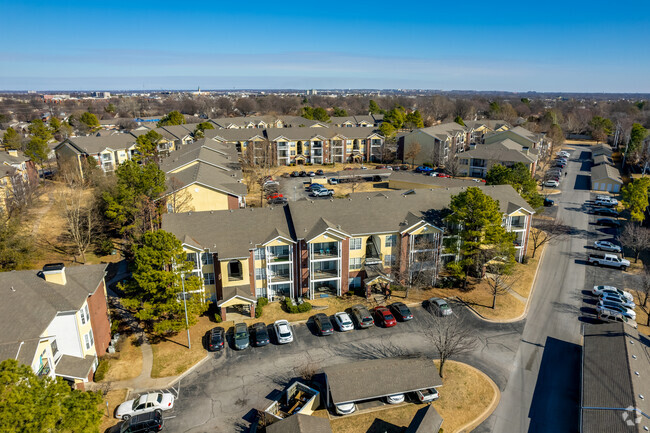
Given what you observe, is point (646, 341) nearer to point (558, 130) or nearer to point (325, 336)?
point (325, 336)

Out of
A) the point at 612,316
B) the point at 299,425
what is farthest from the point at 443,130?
the point at 299,425

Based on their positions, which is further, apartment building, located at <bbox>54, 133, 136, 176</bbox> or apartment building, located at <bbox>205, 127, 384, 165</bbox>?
apartment building, located at <bbox>205, 127, 384, 165</bbox>

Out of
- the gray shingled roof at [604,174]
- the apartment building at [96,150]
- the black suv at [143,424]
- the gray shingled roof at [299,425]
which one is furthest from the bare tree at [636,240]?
the apartment building at [96,150]

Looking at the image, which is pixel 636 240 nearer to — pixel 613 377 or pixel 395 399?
pixel 613 377

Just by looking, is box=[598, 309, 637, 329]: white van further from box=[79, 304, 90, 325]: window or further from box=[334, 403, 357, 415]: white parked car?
box=[79, 304, 90, 325]: window

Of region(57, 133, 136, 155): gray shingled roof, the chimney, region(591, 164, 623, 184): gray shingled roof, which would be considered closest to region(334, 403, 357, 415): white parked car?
the chimney

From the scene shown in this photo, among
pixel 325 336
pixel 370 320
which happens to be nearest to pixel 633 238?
pixel 370 320

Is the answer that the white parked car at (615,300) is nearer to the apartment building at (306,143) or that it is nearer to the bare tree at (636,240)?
the bare tree at (636,240)
